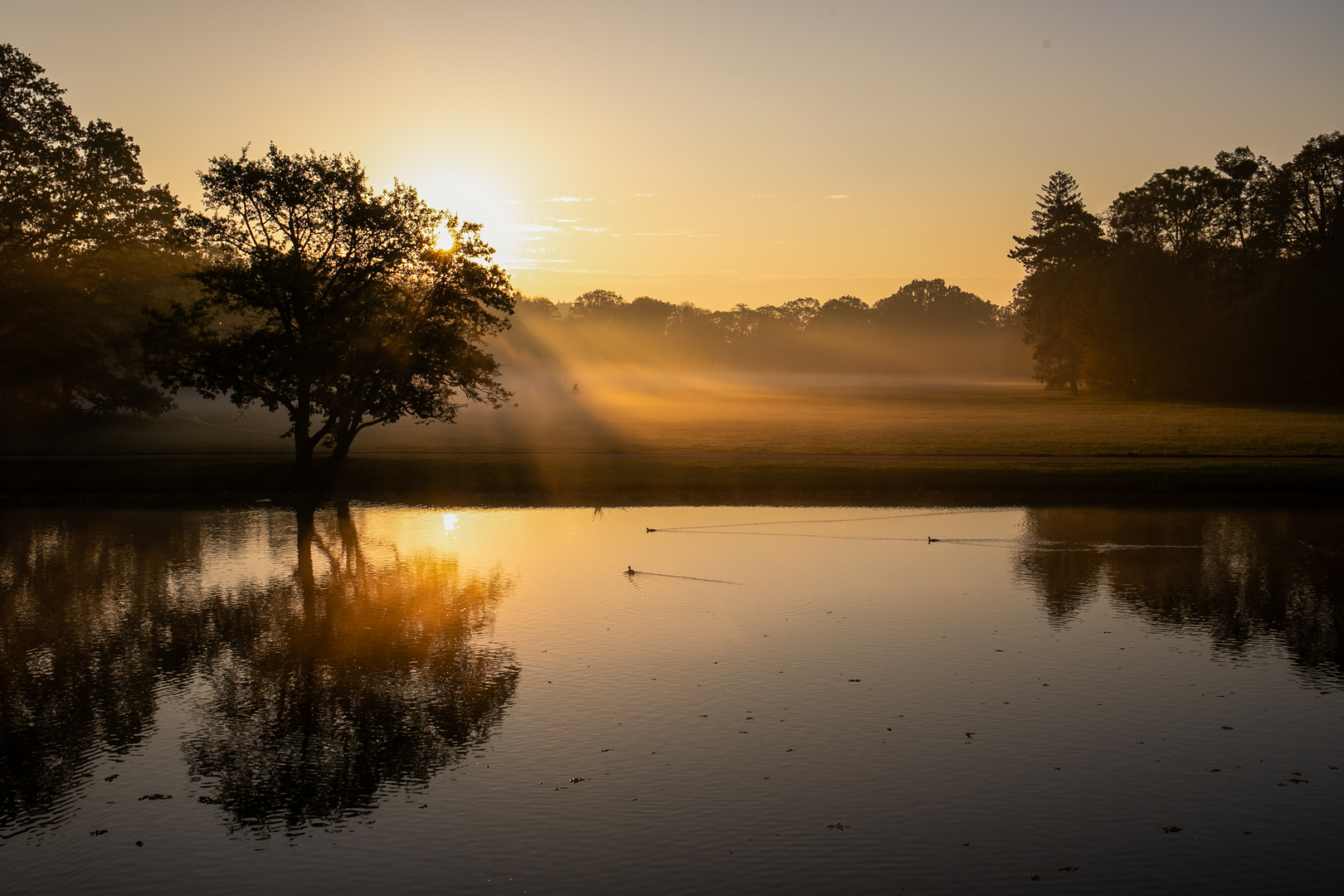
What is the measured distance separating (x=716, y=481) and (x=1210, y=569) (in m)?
17.0

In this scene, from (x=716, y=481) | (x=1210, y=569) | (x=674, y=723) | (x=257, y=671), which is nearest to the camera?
(x=674, y=723)

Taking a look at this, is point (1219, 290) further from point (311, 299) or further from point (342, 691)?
point (342, 691)

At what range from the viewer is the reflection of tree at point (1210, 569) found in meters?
17.5

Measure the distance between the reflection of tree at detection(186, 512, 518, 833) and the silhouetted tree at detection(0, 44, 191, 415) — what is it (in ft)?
115

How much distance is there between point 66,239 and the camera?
52188mm

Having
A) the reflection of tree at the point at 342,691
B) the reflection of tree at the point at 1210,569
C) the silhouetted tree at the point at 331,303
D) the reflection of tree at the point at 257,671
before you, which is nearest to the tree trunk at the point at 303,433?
the silhouetted tree at the point at 331,303

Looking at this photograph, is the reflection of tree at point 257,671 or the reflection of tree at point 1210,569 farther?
the reflection of tree at point 1210,569

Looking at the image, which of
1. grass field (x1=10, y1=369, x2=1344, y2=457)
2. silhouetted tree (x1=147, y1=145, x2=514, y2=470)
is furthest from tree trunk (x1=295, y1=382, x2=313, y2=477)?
grass field (x1=10, y1=369, x2=1344, y2=457)

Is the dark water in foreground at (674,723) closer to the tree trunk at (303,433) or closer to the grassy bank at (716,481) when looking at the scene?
the grassy bank at (716,481)

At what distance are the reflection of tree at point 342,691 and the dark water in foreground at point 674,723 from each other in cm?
6

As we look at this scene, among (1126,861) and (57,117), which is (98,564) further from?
(57,117)

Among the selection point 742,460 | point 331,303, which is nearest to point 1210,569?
point 742,460

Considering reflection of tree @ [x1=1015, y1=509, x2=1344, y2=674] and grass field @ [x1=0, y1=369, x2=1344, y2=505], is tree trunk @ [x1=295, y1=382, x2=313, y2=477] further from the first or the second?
reflection of tree @ [x1=1015, y1=509, x2=1344, y2=674]

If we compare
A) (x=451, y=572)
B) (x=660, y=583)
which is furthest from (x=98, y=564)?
(x=660, y=583)
